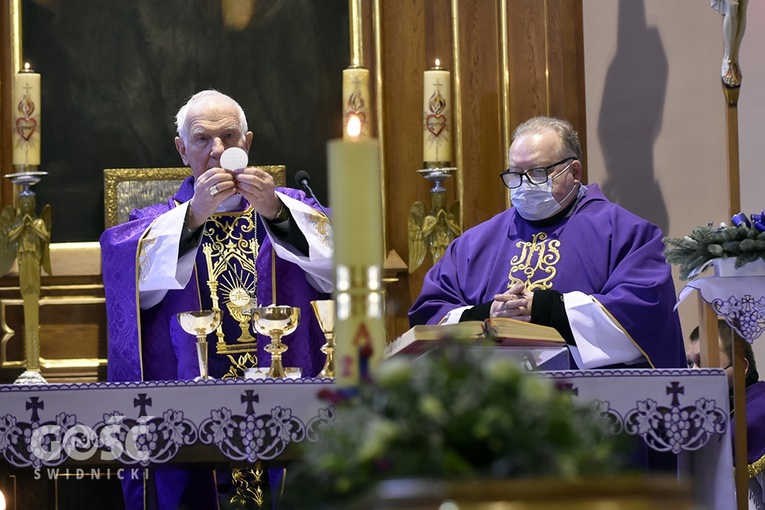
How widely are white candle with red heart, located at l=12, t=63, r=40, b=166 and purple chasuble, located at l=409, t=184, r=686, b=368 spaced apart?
1826 millimetres

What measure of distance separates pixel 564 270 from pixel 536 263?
0.45 ft

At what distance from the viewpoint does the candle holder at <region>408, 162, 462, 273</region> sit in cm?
557

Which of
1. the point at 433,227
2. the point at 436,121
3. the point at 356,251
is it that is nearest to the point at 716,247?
the point at 436,121

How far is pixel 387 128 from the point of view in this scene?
605 cm

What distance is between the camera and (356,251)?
143cm

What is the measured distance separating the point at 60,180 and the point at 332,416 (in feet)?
9.83

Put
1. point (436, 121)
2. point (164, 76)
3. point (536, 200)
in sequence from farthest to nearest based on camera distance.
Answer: point (164, 76) → point (436, 121) → point (536, 200)

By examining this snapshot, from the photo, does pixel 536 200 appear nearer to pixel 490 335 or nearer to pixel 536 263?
pixel 536 263

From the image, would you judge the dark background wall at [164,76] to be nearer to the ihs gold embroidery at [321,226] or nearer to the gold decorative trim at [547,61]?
the gold decorative trim at [547,61]

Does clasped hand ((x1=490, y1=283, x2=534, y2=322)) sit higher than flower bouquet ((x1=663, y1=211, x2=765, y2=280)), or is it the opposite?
flower bouquet ((x1=663, y1=211, x2=765, y2=280))

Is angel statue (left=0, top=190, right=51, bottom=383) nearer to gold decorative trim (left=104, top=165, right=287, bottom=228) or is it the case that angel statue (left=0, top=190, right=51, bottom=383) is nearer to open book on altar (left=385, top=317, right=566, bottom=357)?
gold decorative trim (left=104, top=165, right=287, bottom=228)

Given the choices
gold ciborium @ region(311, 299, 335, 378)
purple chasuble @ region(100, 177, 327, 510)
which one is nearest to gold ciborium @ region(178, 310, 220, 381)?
gold ciborium @ region(311, 299, 335, 378)

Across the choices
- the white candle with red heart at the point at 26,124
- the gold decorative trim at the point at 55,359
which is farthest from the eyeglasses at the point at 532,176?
the gold decorative trim at the point at 55,359

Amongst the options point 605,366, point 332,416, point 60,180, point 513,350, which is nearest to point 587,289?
point 605,366
